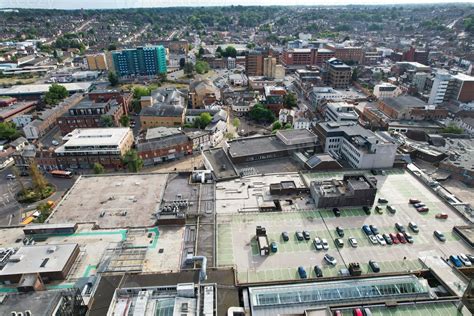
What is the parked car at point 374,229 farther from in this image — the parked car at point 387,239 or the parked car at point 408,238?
the parked car at point 408,238

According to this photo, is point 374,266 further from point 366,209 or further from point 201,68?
point 201,68

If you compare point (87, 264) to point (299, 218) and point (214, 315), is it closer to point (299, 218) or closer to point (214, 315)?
point (214, 315)

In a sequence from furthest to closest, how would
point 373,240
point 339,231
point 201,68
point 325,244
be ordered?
point 201,68, point 339,231, point 373,240, point 325,244

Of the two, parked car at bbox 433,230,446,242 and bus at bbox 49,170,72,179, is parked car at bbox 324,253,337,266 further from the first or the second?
bus at bbox 49,170,72,179

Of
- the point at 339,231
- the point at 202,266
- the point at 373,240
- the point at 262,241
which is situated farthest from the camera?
the point at 339,231

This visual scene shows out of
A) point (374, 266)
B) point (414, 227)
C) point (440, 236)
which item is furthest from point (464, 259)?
point (374, 266)

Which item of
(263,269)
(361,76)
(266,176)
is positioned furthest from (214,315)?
(361,76)
